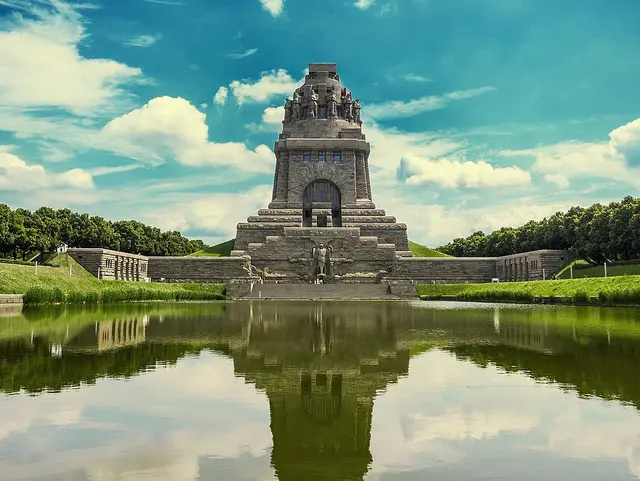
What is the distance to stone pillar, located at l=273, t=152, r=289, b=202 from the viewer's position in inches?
2383

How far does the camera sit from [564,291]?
29.2m

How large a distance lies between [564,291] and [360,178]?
34101 mm

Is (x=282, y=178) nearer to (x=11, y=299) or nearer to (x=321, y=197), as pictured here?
(x=321, y=197)

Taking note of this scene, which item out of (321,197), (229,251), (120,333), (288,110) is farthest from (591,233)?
(120,333)

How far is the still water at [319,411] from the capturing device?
4305 mm

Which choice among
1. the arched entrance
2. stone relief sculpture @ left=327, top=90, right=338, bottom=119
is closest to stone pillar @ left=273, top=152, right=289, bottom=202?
the arched entrance

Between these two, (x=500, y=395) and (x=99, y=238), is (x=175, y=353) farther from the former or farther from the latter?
(x=99, y=238)

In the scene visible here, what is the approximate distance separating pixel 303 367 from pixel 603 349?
5638 mm

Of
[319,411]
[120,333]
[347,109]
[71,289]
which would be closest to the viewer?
[319,411]

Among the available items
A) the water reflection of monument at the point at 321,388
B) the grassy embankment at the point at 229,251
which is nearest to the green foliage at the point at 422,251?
the grassy embankment at the point at 229,251

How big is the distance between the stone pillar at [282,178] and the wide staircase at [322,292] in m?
20.0

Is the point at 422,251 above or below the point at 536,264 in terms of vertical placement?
above

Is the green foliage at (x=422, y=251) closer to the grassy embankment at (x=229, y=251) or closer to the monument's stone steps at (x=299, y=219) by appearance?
the grassy embankment at (x=229, y=251)

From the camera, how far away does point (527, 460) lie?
4.43 metres
